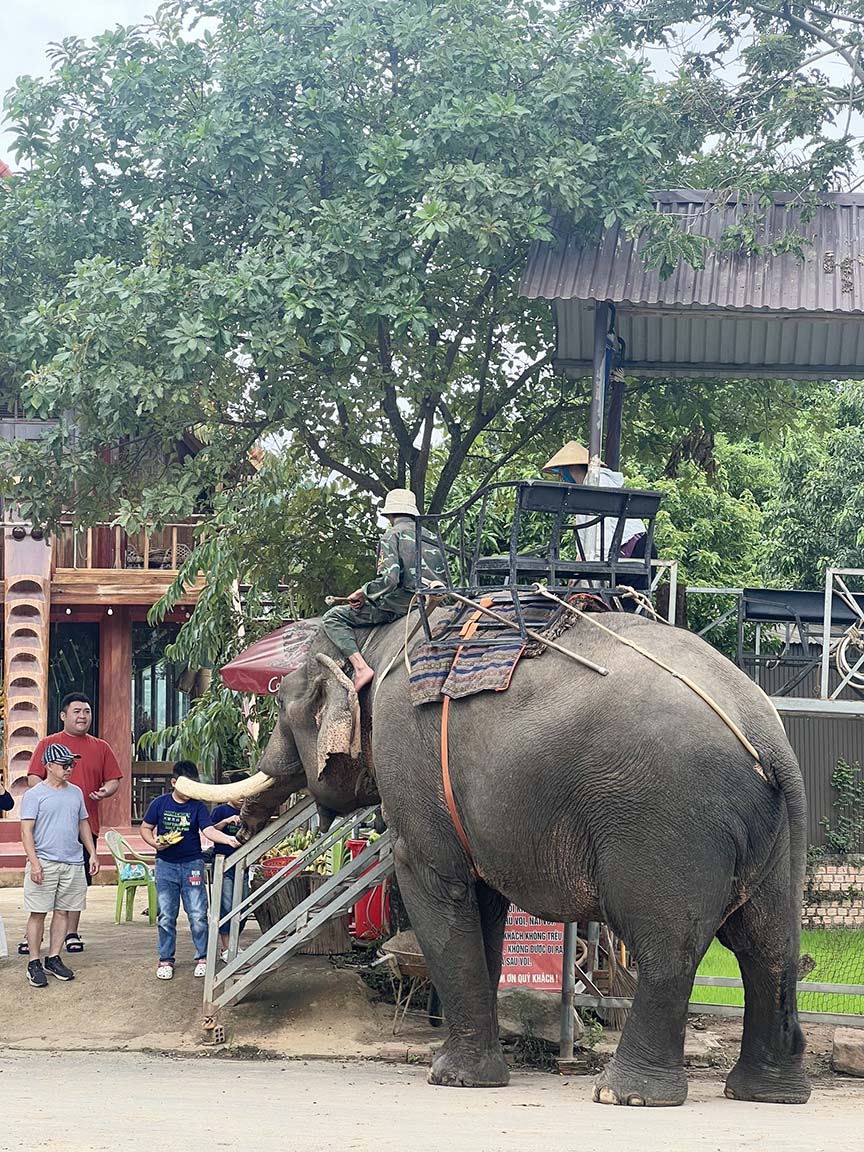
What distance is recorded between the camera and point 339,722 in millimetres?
8805

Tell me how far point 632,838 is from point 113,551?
15.1 metres

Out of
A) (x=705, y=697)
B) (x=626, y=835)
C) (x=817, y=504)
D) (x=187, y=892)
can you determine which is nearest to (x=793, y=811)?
(x=705, y=697)

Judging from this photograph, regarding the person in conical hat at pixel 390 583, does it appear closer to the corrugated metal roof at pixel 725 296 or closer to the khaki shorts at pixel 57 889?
the corrugated metal roof at pixel 725 296

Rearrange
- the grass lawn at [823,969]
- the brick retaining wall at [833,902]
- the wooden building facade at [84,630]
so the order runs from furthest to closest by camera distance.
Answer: the wooden building facade at [84,630]
the brick retaining wall at [833,902]
the grass lawn at [823,969]

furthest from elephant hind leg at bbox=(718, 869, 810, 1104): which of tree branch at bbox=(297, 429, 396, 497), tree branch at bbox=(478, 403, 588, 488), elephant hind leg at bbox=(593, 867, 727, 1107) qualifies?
tree branch at bbox=(478, 403, 588, 488)

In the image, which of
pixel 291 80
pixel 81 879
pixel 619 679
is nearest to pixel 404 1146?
pixel 619 679

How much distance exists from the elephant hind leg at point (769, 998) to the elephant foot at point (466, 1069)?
3.91 feet

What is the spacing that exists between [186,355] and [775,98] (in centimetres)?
534

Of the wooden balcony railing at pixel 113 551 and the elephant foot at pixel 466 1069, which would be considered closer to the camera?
the elephant foot at pixel 466 1069

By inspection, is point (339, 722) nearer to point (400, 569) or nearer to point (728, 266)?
point (400, 569)

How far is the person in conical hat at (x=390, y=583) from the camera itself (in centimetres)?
880

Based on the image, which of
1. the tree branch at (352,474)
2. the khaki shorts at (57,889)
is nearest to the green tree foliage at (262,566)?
the tree branch at (352,474)

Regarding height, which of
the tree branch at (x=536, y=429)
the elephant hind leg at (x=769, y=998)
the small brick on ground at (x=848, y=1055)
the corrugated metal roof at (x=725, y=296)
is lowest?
the small brick on ground at (x=848, y=1055)

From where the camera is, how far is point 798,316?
11016 mm
